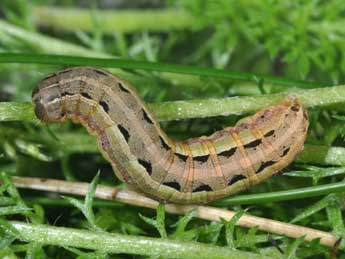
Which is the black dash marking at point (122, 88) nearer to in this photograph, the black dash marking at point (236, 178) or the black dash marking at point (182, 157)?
the black dash marking at point (182, 157)

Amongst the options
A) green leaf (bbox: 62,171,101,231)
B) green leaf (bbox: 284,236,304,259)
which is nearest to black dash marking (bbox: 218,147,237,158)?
green leaf (bbox: 284,236,304,259)

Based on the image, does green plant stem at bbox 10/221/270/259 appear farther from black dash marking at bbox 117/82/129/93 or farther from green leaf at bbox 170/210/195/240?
black dash marking at bbox 117/82/129/93

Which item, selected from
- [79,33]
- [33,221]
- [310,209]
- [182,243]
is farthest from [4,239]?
[79,33]

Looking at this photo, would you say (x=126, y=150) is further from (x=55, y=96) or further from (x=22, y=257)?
(x=22, y=257)

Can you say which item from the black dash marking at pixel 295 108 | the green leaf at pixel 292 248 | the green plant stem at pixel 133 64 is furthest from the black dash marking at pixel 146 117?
the green leaf at pixel 292 248

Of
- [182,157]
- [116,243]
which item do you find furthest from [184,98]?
[116,243]
